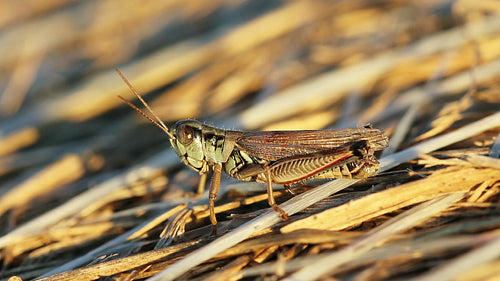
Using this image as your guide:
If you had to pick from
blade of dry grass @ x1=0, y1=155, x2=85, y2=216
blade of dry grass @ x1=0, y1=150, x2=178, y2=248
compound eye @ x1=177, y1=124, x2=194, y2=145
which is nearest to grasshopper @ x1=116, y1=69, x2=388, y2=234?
compound eye @ x1=177, y1=124, x2=194, y2=145

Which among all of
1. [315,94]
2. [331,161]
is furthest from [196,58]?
[331,161]

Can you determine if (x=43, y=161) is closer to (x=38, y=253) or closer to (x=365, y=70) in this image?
(x=38, y=253)

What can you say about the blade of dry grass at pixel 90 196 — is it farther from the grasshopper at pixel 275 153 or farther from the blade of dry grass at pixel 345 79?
the blade of dry grass at pixel 345 79

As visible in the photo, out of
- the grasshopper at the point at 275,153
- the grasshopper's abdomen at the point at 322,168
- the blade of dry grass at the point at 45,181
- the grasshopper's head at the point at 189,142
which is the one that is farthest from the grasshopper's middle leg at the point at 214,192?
the blade of dry grass at the point at 45,181

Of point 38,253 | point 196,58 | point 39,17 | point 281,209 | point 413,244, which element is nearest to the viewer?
point 413,244

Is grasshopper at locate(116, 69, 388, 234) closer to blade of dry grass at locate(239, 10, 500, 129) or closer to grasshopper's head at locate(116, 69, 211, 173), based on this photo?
grasshopper's head at locate(116, 69, 211, 173)

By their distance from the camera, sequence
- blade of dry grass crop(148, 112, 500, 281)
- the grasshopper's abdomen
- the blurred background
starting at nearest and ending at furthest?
blade of dry grass crop(148, 112, 500, 281) < the grasshopper's abdomen < the blurred background

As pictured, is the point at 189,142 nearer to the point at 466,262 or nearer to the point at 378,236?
the point at 378,236
